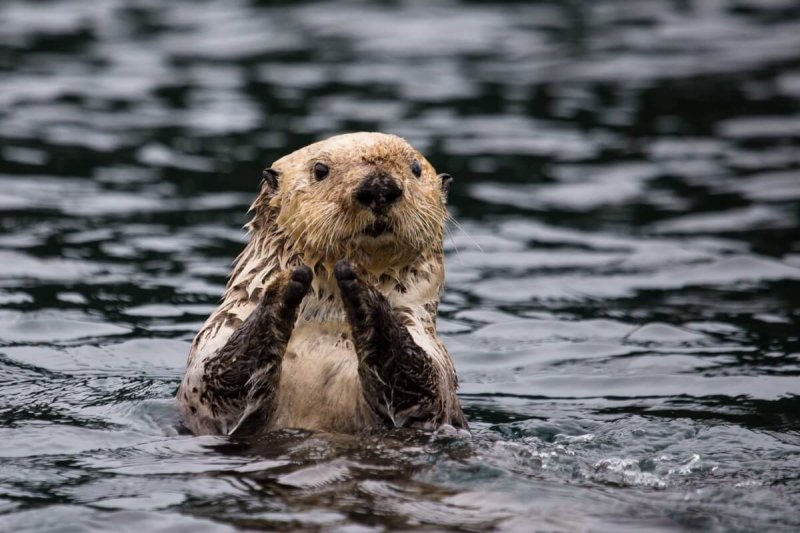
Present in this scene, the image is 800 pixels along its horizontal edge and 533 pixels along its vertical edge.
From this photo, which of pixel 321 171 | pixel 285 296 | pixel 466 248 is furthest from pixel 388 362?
pixel 466 248

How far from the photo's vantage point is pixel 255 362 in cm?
538

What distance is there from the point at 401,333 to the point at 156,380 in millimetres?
2200

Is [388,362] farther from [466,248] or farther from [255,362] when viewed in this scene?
[466,248]

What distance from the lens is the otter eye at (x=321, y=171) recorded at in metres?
5.72

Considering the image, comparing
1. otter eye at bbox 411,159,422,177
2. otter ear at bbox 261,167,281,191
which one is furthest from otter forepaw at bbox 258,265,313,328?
otter eye at bbox 411,159,422,177

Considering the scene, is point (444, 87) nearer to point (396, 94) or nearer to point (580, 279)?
point (396, 94)

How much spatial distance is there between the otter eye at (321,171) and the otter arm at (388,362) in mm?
618

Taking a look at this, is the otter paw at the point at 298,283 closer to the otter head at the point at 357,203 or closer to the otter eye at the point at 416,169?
the otter head at the point at 357,203

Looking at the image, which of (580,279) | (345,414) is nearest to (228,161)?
(580,279)

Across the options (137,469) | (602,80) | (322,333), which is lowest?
(137,469)

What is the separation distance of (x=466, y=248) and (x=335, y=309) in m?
4.69

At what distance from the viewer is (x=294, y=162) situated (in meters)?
5.91

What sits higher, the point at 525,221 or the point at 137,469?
the point at 525,221

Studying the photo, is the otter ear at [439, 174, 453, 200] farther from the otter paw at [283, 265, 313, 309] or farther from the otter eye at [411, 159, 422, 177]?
the otter paw at [283, 265, 313, 309]
